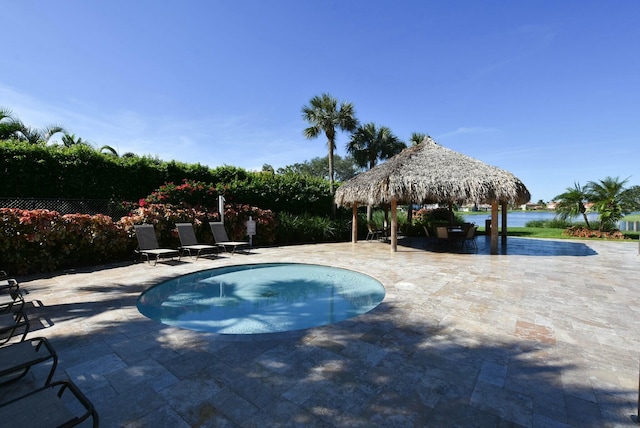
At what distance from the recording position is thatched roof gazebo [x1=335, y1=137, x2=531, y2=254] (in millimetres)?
10008

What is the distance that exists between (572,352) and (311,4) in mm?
11072

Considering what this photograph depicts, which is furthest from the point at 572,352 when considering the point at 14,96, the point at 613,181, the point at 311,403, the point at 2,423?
the point at 613,181

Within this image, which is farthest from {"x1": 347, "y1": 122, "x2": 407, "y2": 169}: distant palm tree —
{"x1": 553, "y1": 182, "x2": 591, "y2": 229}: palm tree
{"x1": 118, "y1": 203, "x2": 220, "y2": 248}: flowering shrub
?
{"x1": 118, "y1": 203, "x2": 220, "y2": 248}: flowering shrub

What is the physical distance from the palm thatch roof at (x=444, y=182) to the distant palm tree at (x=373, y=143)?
9580 millimetres

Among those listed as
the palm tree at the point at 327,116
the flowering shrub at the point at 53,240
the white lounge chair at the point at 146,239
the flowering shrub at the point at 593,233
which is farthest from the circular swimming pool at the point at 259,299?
the flowering shrub at the point at 593,233

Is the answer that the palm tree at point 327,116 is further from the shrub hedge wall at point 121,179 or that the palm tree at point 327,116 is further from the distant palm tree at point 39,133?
the distant palm tree at point 39,133

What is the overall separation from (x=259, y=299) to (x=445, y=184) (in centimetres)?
789

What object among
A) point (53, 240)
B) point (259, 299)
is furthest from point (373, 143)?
point (53, 240)

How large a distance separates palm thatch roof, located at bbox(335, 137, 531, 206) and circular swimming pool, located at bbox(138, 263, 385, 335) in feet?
14.6

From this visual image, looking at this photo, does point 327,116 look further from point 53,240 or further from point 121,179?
point 53,240

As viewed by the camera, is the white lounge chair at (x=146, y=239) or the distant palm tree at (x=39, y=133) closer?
the white lounge chair at (x=146, y=239)

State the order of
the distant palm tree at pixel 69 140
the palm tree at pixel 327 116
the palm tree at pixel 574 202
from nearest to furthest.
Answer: the distant palm tree at pixel 69 140
the palm tree at pixel 574 202
the palm tree at pixel 327 116

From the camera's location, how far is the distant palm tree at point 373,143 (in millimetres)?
21344

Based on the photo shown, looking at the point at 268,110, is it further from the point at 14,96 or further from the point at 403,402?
the point at 403,402
